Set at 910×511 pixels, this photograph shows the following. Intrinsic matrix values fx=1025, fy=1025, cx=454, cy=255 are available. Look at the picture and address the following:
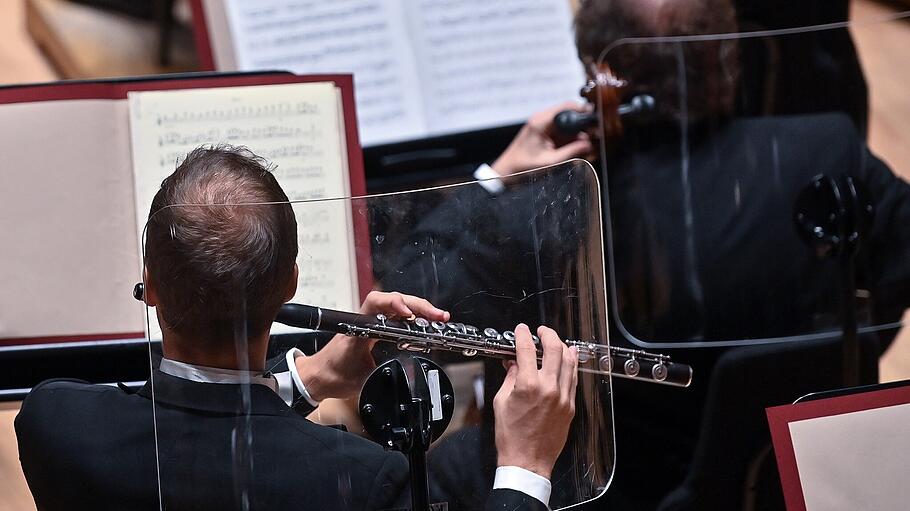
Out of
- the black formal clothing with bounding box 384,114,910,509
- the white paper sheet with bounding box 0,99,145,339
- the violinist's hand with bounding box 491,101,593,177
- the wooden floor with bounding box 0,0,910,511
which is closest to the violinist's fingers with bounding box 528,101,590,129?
the violinist's hand with bounding box 491,101,593,177

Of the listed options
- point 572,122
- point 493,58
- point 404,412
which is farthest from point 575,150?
point 404,412

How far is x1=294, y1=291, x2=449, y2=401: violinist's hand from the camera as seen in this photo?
800 mm

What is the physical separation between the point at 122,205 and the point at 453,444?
0.57 meters

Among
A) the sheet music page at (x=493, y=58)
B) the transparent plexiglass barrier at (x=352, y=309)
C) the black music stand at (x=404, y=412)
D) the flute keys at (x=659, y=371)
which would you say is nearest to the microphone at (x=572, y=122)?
the sheet music page at (x=493, y=58)

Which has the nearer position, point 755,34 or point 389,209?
point 389,209

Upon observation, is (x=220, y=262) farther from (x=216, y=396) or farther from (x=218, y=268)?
(x=216, y=396)

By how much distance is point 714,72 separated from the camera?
1.32 m

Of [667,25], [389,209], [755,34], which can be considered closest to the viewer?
[389,209]

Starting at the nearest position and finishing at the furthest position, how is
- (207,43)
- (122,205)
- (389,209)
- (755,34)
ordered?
(389,209) → (122,205) → (755,34) → (207,43)

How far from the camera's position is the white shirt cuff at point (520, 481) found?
83cm

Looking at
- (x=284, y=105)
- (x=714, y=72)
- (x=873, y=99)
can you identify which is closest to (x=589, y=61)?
(x=714, y=72)

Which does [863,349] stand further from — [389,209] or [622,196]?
[389,209]

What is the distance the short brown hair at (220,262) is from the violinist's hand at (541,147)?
70 centimetres

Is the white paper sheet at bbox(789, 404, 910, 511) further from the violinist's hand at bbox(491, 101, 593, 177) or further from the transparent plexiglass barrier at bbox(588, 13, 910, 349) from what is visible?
the violinist's hand at bbox(491, 101, 593, 177)
